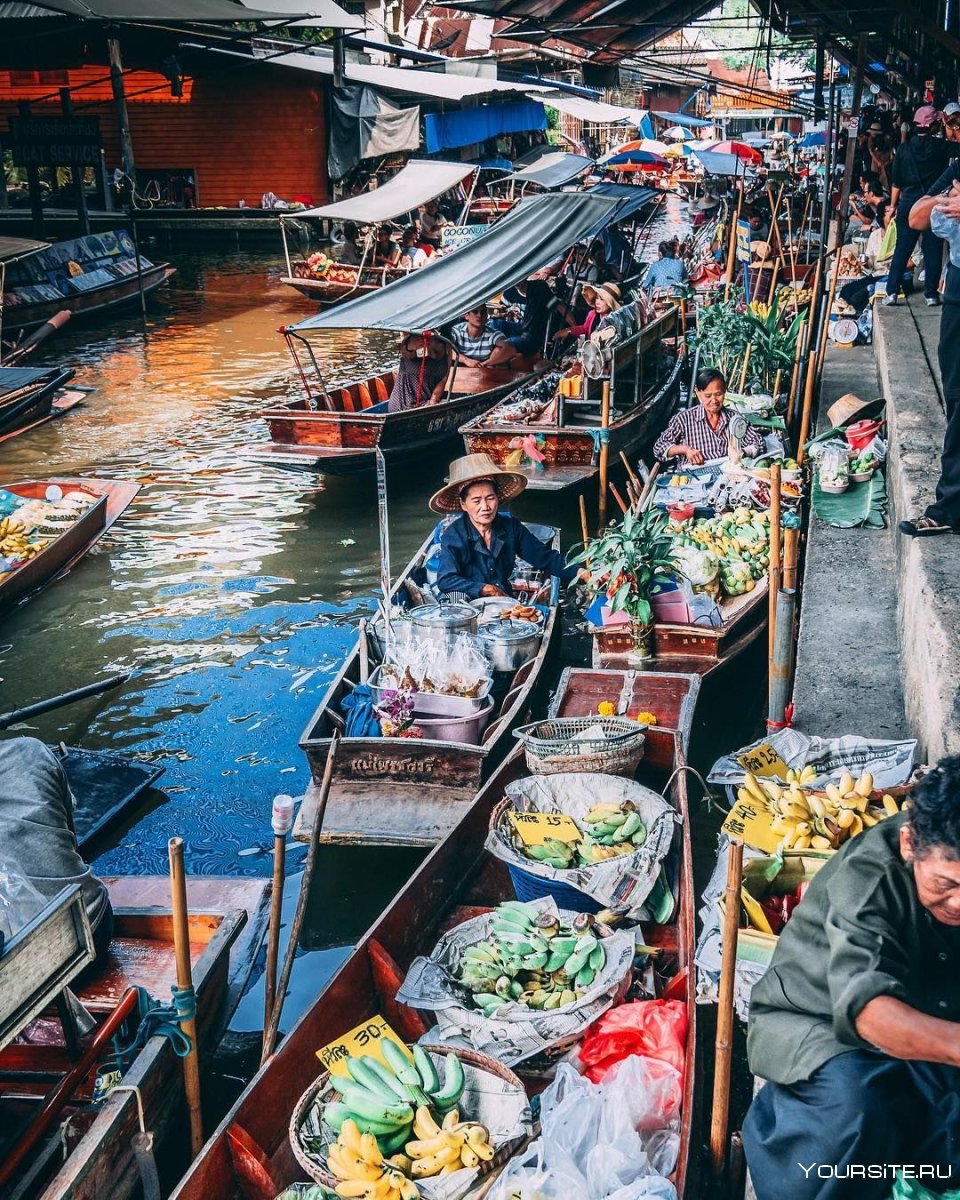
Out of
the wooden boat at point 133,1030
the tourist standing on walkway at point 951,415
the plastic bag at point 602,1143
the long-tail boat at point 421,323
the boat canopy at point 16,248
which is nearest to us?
the plastic bag at point 602,1143

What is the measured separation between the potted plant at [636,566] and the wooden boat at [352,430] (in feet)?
14.3

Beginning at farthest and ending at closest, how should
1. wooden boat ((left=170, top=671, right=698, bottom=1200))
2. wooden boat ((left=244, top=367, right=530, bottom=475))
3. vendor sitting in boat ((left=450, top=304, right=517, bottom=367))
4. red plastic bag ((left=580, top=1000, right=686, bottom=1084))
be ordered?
vendor sitting in boat ((left=450, top=304, right=517, bottom=367)), wooden boat ((left=244, top=367, right=530, bottom=475)), red plastic bag ((left=580, top=1000, right=686, bottom=1084)), wooden boat ((left=170, top=671, right=698, bottom=1200))

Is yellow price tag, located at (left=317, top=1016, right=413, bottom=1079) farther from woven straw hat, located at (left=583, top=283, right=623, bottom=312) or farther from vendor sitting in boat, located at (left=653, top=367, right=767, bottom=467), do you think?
woven straw hat, located at (left=583, top=283, right=623, bottom=312)

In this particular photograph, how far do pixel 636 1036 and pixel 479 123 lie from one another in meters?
30.0

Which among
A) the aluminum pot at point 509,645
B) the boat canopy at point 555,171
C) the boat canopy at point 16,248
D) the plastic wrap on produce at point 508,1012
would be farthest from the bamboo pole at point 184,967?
the boat canopy at point 555,171

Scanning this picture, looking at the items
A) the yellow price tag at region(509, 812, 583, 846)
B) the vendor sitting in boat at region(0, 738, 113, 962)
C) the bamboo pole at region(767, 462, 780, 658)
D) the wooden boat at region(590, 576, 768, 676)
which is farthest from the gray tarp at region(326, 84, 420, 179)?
the yellow price tag at region(509, 812, 583, 846)

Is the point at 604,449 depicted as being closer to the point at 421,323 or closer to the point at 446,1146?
the point at 421,323

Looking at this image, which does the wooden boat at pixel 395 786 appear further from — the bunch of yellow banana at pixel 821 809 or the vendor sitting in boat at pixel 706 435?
the vendor sitting in boat at pixel 706 435

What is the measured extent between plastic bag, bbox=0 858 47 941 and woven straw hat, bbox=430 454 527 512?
378cm

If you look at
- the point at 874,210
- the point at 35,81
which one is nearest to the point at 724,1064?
the point at 874,210

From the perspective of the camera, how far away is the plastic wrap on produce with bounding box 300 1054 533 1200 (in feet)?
9.45

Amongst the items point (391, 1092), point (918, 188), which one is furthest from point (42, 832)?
point (918, 188)

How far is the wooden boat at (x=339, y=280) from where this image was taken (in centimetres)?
1881

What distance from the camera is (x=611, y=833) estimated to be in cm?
432
